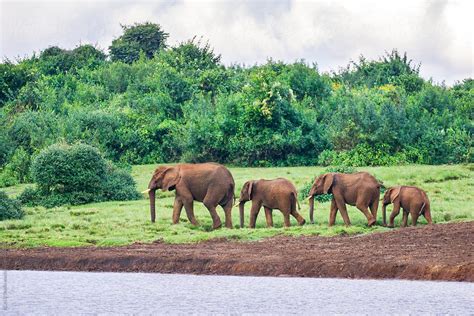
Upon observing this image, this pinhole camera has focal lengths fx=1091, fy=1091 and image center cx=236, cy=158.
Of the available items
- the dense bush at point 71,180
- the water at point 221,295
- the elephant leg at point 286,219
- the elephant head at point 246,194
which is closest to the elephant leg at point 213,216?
the elephant head at point 246,194

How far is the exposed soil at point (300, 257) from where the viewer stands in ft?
74.3

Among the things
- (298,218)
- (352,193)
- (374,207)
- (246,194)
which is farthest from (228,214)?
(374,207)

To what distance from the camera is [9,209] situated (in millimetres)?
32312

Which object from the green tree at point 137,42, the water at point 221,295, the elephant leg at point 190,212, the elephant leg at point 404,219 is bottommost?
the water at point 221,295

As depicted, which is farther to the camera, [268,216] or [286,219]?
[268,216]

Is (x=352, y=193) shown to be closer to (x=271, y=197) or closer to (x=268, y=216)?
(x=271, y=197)

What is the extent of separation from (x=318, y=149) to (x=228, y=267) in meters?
27.0

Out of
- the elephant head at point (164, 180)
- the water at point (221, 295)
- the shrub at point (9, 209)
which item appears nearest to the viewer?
the water at point (221, 295)

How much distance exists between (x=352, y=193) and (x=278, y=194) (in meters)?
2.13

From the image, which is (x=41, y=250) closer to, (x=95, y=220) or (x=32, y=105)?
(x=95, y=220)

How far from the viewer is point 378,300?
20.2 metres

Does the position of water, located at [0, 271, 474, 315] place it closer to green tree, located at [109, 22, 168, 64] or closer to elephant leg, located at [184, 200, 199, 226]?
elephant leg, located at [184, 200, 199, 226]

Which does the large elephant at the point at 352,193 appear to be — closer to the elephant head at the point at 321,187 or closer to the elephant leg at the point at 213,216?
the elephant head at the point at 321,187

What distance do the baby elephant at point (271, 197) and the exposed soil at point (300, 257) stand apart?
2.81 metres
